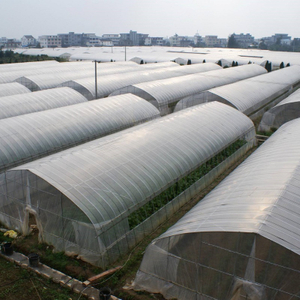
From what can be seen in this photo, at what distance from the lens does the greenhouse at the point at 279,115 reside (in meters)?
25.5

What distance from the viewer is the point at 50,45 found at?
612 feet

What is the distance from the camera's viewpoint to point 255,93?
105 ft

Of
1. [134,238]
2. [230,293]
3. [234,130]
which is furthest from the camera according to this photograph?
[234,130]

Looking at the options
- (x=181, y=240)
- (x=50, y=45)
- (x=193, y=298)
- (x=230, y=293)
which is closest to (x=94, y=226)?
(x=181, y=240)

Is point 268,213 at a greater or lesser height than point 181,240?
greater

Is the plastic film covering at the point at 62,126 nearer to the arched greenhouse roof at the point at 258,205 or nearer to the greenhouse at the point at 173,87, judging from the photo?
the greenhouse at the point at 173,87

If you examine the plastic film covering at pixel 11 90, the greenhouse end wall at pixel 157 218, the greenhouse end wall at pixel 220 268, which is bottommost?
the greenhouse end wall at pixel 157 218

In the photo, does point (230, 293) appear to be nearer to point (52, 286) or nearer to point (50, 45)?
point (52, 286)

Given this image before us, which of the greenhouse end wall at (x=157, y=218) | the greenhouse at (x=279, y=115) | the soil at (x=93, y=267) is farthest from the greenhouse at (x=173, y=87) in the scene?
the soil at (x=93, y=267)

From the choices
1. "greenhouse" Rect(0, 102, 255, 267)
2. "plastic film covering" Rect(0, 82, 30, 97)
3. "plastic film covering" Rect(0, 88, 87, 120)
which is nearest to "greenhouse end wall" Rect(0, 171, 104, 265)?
"greenhouse" Rect(0, 102, 255, 267)

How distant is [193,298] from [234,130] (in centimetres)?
1275

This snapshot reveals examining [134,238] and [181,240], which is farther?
[134,238]

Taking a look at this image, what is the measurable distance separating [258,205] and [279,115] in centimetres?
1726

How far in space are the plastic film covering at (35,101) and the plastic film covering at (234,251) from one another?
1590 centimetres
